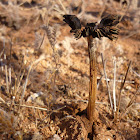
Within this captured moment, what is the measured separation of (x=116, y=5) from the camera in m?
3.72

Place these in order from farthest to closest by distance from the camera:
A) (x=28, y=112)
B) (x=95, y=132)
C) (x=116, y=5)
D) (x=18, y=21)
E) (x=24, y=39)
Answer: (x=116, y=5) < (x=18, y=21) < (x=24, y=39) < (x=28, y=112) < (x=95, y=132)

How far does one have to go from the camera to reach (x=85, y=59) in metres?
2.00

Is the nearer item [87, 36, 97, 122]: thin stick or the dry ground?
[87, 36, 97, 122]: thin stick

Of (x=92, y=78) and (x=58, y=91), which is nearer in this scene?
(x=92, y=78)

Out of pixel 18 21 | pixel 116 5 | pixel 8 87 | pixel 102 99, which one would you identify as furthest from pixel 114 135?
pixel 116 5

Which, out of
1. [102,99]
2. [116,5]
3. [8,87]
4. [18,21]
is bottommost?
[102,99]

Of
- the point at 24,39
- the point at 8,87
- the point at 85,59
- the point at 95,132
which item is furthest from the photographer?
the point at 24,39

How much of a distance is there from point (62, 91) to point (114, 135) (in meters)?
0.57

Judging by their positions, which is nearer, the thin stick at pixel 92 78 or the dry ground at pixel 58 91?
the thin stick at pixel 92 78

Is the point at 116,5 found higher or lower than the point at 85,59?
higher

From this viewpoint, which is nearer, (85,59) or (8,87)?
(8,87)

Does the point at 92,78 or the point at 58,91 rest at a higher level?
the point at 92,78

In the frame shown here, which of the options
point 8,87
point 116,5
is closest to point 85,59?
point 8,87

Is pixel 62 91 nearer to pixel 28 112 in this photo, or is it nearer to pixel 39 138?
pixel 28 112
